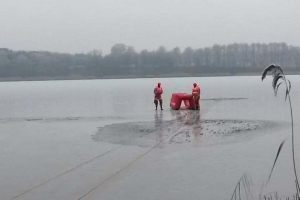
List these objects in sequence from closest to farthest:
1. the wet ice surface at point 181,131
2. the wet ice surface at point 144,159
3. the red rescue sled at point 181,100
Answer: the wet ice surface at point 144,159
the wet ice surface at point 181,131
the red rescue sled at point 181,100

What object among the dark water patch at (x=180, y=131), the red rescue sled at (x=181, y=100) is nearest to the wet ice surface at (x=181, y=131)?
the dark water patch at (x=180, y=131)

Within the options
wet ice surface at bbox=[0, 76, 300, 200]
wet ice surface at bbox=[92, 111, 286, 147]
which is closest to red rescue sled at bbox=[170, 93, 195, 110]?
wet ice surface at bbox=[92, 111, 286, 147]

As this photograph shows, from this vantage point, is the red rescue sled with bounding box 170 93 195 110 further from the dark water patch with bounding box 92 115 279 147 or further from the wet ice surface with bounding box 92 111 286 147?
the dark water patch with bounding box 92 115 279 147

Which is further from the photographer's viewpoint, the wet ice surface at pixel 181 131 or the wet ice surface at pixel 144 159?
the wet ice surface at pixel 181 131

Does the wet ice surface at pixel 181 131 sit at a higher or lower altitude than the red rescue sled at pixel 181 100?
lower

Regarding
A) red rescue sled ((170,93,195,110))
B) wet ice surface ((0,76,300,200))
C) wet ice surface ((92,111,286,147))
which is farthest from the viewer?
red rescue sled ((170,93,195,110))

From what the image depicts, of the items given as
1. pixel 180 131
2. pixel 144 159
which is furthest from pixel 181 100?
pixel 144 159

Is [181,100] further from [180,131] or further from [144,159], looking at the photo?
[144,159]

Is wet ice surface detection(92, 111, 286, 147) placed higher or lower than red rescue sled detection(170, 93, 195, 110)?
lower

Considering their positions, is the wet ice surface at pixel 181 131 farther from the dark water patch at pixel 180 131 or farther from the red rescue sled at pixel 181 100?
the red rescue sled at pixel 181 100

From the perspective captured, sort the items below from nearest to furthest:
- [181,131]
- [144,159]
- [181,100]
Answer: [144,159] → [181,131] → [181,100]

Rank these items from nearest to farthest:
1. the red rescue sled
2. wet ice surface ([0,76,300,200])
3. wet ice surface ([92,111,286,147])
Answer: wet ice surface ([0,76,300,200]) → wet ice surface ([92,111,286,147]) → the red rescue sled

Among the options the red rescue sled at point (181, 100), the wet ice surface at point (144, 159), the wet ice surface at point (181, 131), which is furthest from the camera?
the red rescue sled at point (181, 100)

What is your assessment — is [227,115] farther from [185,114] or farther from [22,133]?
[22,133]
